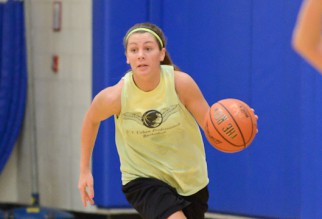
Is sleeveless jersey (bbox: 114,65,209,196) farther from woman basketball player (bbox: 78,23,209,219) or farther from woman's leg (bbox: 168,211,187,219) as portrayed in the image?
woman's leg (bbox: 168,211,187,219)

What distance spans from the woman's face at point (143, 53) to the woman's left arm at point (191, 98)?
18 cm

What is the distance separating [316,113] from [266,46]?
1.03 m

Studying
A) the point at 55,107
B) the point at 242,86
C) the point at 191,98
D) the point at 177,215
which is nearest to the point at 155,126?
the point at 191,98

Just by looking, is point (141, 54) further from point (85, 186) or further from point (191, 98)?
point (85, 186)

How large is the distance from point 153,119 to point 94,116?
1.34 ft

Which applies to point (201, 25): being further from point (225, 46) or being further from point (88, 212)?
point (88, 212)

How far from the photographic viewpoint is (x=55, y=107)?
7941mm

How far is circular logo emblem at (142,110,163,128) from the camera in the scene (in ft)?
15.8

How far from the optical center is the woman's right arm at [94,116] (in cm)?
491

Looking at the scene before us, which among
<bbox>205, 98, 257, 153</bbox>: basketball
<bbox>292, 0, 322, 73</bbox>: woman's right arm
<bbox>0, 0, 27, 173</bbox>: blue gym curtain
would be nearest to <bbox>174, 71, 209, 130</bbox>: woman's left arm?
<bbox>205, 98, 257, 153</bbox>: basketball

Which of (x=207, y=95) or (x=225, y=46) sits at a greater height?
(x=225, y=46)

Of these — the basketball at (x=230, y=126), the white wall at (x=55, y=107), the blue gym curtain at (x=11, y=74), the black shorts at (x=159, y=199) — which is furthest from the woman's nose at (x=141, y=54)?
the blue gym curtain at (x=11, y=74)

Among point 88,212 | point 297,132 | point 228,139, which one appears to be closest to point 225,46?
point 297,132

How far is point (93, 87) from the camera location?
7.49 m
